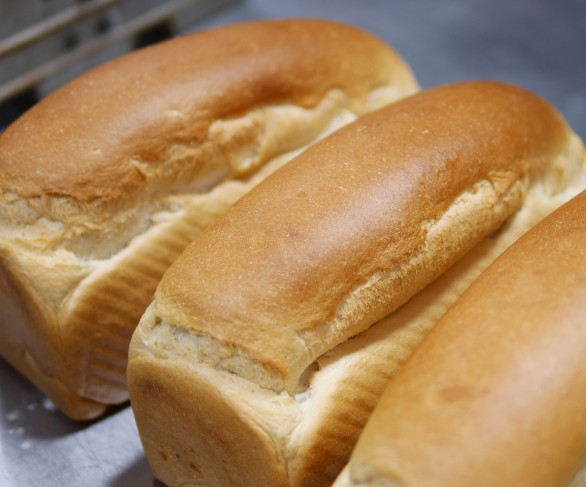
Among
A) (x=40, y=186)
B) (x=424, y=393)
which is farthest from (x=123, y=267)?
(x=424, y=393)

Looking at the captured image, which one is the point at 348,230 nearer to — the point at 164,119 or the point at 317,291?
the point at 317,291

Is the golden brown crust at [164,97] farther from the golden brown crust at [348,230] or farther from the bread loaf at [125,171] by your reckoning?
the golden brown crust at [348,230]

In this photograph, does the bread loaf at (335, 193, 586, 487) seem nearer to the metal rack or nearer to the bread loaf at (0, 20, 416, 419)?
the bread loaf at (0, 20, 416, 419)

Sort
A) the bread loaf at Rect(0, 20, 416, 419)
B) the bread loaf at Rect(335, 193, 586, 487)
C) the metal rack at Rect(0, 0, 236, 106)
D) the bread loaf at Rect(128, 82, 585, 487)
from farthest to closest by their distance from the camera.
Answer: the metal rack at Rect(0, 0, 236, 106), the bread loaf at Rect(0, 20, 416, 419), the bread loaf at Rect(128, 82, 585, 487), the bread loaf at Rect(335, 193, 586, 487)

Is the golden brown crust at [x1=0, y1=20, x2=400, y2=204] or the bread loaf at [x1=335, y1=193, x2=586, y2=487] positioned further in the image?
the golden brown crust at [x1=0, y1=20, x2=400, y2=204]

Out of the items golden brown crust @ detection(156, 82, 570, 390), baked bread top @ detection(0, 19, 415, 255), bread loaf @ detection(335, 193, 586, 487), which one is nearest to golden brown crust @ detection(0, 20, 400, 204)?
baked bread top @ detection(0, 19, 415, 255)

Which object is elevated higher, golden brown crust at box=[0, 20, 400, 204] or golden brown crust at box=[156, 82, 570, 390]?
golden brown crust at box=[0, 20, 400, 204]

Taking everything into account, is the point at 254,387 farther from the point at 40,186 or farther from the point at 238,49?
the point at 238,49
